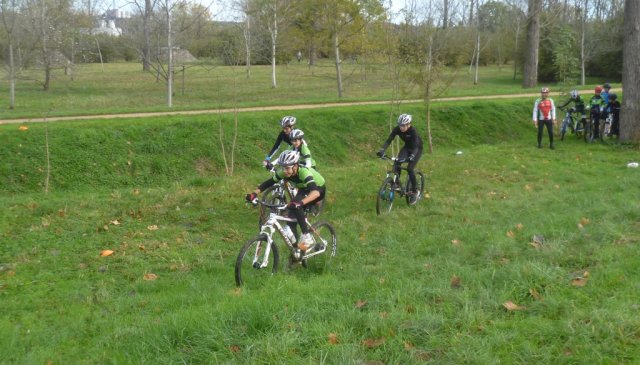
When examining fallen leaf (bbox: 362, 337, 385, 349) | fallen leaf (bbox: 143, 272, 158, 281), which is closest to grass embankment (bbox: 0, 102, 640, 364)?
fallen leaf (bbox: 362, 337, 385, 349)

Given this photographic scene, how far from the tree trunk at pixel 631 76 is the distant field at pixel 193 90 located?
764 centimetres

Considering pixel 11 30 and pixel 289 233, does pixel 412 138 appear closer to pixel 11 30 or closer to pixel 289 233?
pixel 289 233

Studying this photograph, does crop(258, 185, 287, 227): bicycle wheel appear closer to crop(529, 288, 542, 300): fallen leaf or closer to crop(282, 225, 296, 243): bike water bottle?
crop(282, 225, 296, 243): bike water bottle

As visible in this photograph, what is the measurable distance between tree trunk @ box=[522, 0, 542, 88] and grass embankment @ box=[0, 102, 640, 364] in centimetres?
1986

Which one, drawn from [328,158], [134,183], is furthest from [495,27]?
[134,183]

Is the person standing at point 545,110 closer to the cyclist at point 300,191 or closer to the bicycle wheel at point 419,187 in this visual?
the bicycle wheel at point 419,187

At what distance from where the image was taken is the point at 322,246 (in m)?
7.79

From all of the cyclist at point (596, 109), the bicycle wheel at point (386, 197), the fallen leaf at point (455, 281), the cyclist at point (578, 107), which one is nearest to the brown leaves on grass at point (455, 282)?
the fallen leaf at point (455, 281)

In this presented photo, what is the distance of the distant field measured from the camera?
84.8 ft

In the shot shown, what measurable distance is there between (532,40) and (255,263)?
1254 inches

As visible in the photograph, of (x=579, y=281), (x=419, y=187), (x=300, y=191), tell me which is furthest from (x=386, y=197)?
(x=579, y=281)

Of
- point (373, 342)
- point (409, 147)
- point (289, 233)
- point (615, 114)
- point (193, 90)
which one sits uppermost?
point (193, 90)

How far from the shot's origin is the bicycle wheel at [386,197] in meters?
10.6

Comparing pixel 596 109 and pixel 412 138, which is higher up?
pixel 596 109
